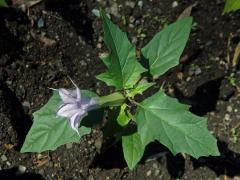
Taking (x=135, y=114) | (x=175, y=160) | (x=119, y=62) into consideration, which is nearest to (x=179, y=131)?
(x=135, y=114)

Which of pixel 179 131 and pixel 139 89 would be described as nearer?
pixel 179 131

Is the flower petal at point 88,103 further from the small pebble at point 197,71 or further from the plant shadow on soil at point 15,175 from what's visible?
the small pebble at point 197,71

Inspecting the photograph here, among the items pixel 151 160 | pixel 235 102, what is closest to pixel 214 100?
pixel 235 102

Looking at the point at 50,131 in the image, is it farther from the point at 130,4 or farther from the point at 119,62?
the point at 130,4

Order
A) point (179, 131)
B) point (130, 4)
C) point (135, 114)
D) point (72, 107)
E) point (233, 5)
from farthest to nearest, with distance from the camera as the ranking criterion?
point (130, 4) < point (233, 5) < point (135, 114) < point (179, 131) < point (72, 107)

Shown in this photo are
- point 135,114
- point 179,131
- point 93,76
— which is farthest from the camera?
point 93,76

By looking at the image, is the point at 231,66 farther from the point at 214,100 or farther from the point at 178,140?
the point at 178,140

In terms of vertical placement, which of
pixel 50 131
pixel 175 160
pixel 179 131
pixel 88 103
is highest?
pixel 88 103

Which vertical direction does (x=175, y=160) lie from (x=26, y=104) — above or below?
below
